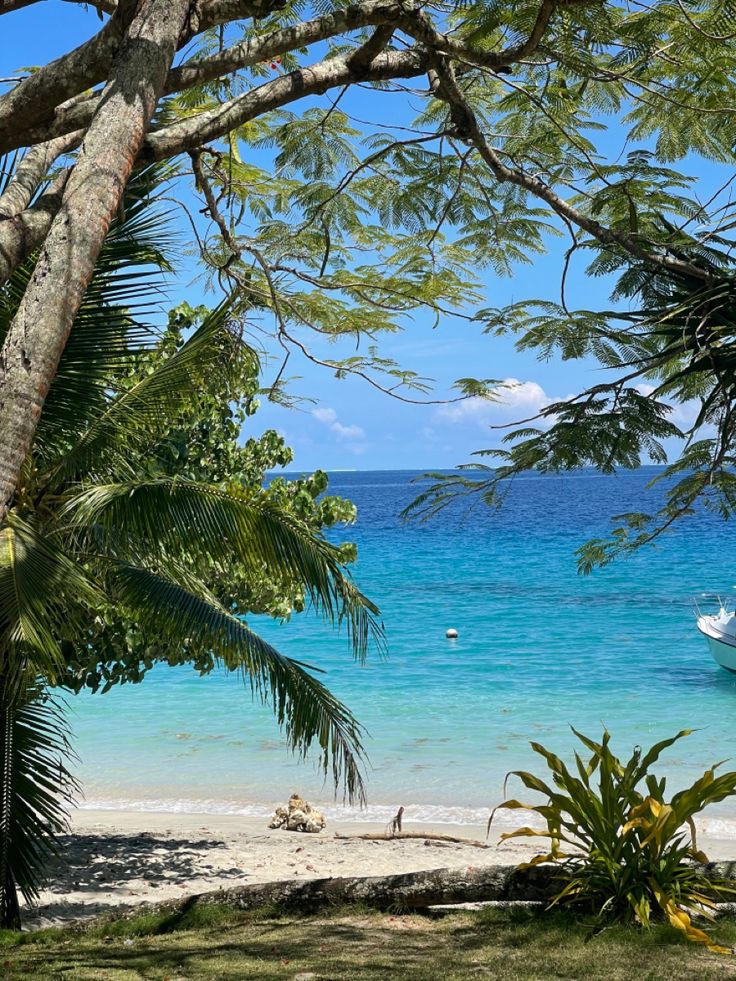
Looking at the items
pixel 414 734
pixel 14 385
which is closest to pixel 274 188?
pixel 14 385

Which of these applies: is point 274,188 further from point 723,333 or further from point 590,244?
point 723,333

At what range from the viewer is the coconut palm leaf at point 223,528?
4984 millimetres

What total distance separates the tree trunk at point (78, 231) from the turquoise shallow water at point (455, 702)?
19.7 ft

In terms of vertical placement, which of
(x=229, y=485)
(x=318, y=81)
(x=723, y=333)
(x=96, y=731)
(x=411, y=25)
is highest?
(x=411, y=25)

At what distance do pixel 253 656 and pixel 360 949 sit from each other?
1546 mm

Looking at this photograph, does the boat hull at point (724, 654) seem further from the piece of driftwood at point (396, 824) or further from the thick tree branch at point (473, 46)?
the thick tree branch at point (473, 46)

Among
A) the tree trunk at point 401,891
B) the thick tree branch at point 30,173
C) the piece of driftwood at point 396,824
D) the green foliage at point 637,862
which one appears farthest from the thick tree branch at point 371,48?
the piece of driftwood at point 396,824

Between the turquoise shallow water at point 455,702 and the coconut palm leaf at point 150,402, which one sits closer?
the coconut palm leaf at point 150,402

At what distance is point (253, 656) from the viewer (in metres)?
5.00

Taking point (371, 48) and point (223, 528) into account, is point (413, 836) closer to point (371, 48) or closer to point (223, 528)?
point (223, 528)

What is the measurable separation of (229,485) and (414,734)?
11.8 m

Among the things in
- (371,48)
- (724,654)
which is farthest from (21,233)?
(724,654)

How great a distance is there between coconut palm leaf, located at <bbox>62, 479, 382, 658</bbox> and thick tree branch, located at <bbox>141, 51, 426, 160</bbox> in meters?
1.61

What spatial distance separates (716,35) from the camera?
18.4 feet
